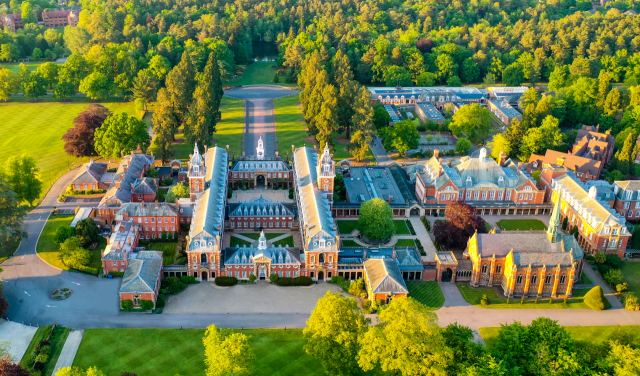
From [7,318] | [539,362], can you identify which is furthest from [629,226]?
[7,318]

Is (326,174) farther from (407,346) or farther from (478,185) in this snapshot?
(407,346)

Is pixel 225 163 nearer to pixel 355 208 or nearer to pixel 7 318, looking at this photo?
pixel 355 208

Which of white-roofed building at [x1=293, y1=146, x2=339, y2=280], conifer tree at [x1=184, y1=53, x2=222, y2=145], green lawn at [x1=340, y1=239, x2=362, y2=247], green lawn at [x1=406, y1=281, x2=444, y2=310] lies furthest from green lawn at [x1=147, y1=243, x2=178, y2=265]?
green lawn at [x1=406, y1=281, x2=444, y2=310]

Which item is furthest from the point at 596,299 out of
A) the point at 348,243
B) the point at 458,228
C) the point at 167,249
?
the point at 167,249

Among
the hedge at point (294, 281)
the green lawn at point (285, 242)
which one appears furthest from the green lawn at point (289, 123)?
the hedge at point (294, 281)

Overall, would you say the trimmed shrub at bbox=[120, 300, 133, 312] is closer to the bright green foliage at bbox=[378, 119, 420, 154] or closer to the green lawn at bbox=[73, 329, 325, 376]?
the green lawn at bbox=[73, 329, 325, 376]
